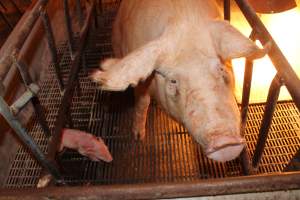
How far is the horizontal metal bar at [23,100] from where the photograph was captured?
1699 millimetres

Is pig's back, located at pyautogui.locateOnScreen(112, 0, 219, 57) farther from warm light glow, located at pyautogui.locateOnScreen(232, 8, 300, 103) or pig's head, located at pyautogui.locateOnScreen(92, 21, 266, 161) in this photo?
warm light glow, located at pyautogui.locateOnScreen(232, 8, 300, 103)

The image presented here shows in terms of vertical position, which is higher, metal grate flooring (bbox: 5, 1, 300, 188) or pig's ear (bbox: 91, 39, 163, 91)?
pig's ear (bbox: 91, 39, 163, 91)

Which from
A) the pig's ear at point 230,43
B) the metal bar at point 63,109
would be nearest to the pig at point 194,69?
the pig's ear at point 230,43

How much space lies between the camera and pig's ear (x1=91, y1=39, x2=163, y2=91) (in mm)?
2104

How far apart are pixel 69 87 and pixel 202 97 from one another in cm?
129

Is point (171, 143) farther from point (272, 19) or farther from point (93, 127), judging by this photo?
point (272, 19)

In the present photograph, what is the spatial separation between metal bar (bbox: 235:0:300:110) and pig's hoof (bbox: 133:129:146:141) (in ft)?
5.27

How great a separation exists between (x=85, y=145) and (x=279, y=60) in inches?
76.5

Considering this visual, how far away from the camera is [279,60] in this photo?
180 centimetres

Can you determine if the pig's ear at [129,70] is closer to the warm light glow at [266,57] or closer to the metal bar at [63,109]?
the metal bar at [63,109]

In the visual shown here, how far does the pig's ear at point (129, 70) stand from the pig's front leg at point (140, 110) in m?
0.75

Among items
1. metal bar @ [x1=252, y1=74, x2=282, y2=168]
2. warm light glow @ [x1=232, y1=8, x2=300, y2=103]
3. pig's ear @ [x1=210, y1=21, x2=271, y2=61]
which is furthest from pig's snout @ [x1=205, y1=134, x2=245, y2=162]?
warm light glow @ [x1=232, y1=8, x2=300, y2=103]

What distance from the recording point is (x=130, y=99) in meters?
3.86

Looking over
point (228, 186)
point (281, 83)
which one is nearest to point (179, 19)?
point (281, 83)
